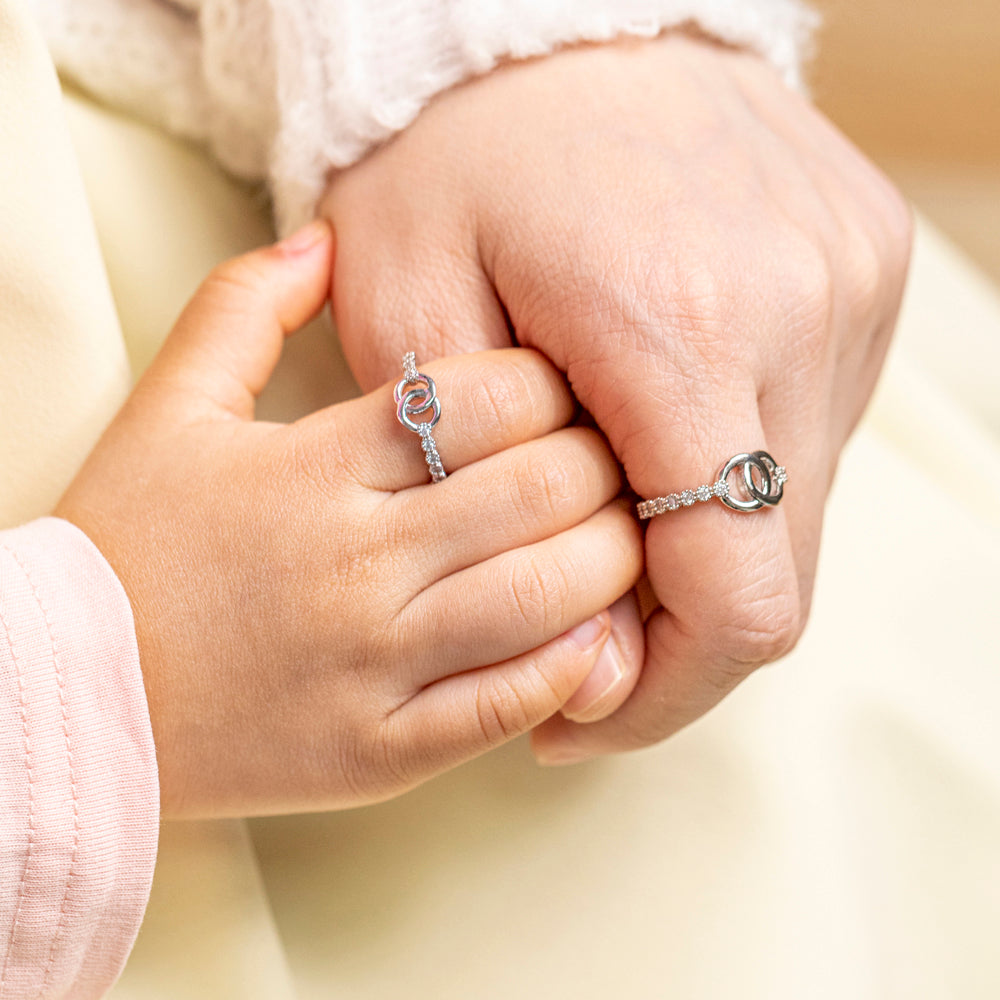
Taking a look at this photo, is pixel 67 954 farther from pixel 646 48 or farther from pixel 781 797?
pixel 646 48

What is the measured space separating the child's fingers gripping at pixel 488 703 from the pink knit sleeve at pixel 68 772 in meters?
0.14

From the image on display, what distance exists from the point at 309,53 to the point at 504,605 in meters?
0.39

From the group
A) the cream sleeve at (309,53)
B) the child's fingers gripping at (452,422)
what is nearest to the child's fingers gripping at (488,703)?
the child's fingers gripping at (452,422)

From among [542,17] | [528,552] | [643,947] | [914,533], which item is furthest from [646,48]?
[643,947]

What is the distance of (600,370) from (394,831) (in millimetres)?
329

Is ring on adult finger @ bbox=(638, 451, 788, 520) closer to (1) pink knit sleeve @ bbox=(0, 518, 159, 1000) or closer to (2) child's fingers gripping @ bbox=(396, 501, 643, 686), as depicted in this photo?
(2) child's fingers gripping @ bbox=(396, 501, 643, 686)

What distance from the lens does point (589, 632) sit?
1.80ft

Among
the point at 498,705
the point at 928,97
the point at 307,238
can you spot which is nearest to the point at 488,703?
the point at 498,705

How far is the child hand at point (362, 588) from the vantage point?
1.72ft

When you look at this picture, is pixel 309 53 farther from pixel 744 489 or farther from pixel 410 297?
pixel 744 489

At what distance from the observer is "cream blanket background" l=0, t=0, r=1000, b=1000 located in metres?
0.58

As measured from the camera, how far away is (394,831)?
2.10 ft

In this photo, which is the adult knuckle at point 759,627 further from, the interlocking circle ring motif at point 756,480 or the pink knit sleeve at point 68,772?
the pink knit sleeve at point 68,772

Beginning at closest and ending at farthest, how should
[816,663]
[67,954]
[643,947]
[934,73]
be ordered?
[67,954], [643,947], [816,663], [934,73]
